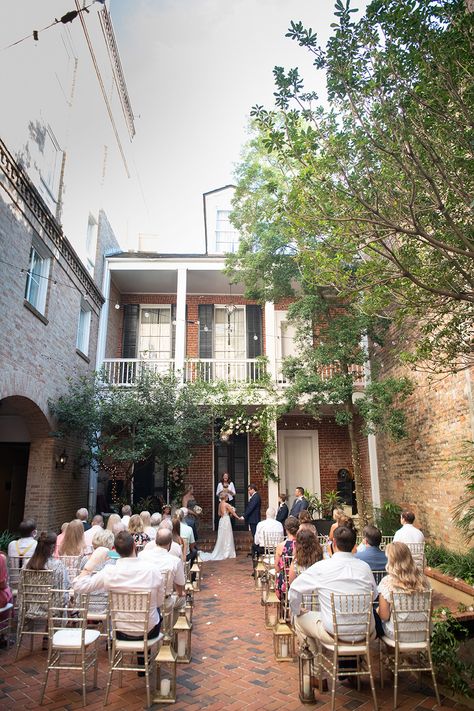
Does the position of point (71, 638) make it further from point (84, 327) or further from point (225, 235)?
point (225, 235)

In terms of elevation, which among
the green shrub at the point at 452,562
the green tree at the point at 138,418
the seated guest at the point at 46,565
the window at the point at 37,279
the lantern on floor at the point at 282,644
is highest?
the window at the point at 37,279

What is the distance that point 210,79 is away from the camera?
785 cm

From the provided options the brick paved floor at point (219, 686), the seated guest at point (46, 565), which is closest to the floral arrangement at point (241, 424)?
the brick paved floor at point (219, 686)

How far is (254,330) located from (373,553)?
10.6m

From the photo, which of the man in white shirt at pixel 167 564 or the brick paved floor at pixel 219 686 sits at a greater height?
the man in white shirt at pixel 167 564

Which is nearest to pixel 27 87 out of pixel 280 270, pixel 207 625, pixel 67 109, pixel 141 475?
pixel 67 109

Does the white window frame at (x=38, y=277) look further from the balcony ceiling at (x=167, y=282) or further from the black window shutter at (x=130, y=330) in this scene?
the black window shutter at (x=130, y=330)

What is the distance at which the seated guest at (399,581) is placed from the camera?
3932 millimetres

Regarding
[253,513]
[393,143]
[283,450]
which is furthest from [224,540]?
[393,143]

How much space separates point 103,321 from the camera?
44.8 ft

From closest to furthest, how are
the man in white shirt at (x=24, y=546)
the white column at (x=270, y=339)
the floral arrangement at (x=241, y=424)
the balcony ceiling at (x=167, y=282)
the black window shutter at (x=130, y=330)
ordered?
the man in white shirt at (x=24, y=546)
the floral arrangement at (x=241, y=424)
the white column at (x=270, y=339)
the balcony ceiling at (x=167, y=282)
the black window shutter at (x=130, y=330)

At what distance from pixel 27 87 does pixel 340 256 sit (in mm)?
6765

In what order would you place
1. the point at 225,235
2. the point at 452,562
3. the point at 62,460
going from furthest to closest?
the point at 225,235 → the point at 62,460 → the point at 452,562

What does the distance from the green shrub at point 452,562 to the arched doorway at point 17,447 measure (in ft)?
25.2
